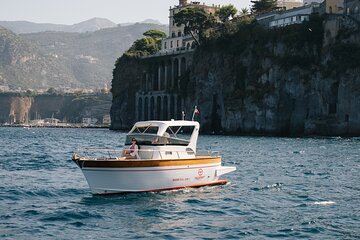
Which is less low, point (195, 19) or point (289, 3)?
point (289, 3)

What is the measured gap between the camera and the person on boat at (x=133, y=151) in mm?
37875

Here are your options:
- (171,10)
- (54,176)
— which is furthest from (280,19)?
(54,176)

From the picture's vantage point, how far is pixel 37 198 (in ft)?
118

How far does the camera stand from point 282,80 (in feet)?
402

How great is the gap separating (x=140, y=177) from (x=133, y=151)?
7.77 feet

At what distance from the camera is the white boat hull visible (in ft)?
116

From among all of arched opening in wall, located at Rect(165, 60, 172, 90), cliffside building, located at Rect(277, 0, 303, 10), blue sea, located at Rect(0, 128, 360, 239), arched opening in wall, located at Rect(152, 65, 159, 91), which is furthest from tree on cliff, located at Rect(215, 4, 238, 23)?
blue sea, located at Rect(0, 128, 360, 239)

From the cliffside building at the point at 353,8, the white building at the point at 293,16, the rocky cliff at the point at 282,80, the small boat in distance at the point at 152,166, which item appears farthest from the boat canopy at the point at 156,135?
the white building at the point at 293,16

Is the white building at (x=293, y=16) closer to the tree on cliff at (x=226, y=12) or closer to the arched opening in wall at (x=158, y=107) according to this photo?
the tree on cliff at (x=226, y=12)

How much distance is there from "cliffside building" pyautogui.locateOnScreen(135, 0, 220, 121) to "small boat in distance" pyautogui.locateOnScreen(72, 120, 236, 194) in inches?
4420

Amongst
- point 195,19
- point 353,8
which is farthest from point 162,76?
point 353,8

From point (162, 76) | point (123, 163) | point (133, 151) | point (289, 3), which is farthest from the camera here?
point (162, 76)

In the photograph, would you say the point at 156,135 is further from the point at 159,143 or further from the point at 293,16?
the point at 293,16

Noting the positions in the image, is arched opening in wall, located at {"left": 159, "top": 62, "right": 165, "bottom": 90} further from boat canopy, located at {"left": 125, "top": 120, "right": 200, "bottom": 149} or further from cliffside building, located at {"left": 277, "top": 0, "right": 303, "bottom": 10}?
boat canopy, located at {"left": 125, "top": 120, "right": 200, "bottom": 149}
